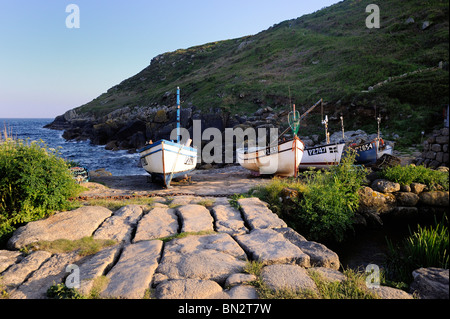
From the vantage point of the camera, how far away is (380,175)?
851cm

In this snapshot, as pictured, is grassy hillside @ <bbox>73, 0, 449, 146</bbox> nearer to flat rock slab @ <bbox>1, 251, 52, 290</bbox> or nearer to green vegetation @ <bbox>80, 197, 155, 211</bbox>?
flat rock slab @ <bbox>1, 251, 52, 290</bbox>

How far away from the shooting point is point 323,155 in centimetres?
1400

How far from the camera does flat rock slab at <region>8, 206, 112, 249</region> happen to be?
14.5 feet

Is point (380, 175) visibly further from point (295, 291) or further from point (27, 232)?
point (27, 232)

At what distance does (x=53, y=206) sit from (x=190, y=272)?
12.5ft

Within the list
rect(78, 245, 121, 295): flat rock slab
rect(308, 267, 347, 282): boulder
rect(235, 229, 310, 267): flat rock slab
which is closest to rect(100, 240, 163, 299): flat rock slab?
rect(78, 245, 121, 295): flat rock slab

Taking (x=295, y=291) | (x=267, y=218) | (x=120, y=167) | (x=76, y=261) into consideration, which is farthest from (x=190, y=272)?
(x=120, y=167)

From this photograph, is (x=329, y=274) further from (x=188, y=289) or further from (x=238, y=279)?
(x=188, y=289)

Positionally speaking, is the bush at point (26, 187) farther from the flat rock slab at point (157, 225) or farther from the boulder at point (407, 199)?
the boulder at point (407, 199)

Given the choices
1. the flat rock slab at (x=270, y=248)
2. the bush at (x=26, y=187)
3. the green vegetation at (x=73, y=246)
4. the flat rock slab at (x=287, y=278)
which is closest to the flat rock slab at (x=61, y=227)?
Result: the green vegetation at (x=73, y=246)

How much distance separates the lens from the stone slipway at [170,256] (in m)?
3.08

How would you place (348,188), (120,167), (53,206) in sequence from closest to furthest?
(53,206) → (348,188) → (120,167)

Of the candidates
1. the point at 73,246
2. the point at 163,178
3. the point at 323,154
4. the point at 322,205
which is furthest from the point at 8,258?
the point at 323,154

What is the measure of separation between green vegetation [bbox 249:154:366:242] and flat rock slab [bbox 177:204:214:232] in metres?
1.82
